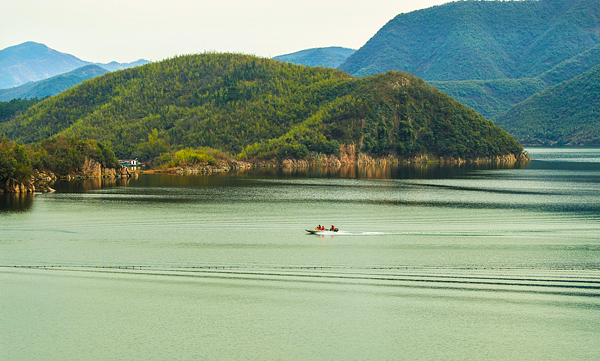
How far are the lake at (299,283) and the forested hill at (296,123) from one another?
10514cm

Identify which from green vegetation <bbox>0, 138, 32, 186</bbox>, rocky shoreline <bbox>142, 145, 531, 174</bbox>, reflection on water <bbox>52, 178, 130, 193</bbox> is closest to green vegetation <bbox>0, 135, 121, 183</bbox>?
green vegetation <bbox>0, 138, 32, 186</bbox>

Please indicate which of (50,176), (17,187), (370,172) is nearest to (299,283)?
(17,187)

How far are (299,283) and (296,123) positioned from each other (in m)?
147

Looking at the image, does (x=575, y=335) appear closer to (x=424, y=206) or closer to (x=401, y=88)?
(x=424, y=206)

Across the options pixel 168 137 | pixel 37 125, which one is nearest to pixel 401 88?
pixel 168 137

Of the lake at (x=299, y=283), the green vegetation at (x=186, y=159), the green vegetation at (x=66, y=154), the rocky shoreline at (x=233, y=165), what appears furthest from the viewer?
the green vegetation at (x=186, y=159)

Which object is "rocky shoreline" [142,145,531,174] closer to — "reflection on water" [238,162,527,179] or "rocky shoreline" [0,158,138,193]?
"reflection on water" [238,162,527,179]

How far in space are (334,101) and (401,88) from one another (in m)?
21.2

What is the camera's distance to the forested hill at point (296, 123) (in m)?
162

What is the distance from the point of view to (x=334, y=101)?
18000cm

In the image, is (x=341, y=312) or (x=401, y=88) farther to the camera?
(x=401, y=88)

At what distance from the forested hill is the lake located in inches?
4139

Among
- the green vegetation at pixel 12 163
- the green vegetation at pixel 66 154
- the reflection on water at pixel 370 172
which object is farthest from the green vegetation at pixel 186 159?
the green vegetation at pixel 12 163

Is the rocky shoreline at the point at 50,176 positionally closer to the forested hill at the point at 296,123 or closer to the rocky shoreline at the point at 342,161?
the rocky shoreline at the point at 342,161
